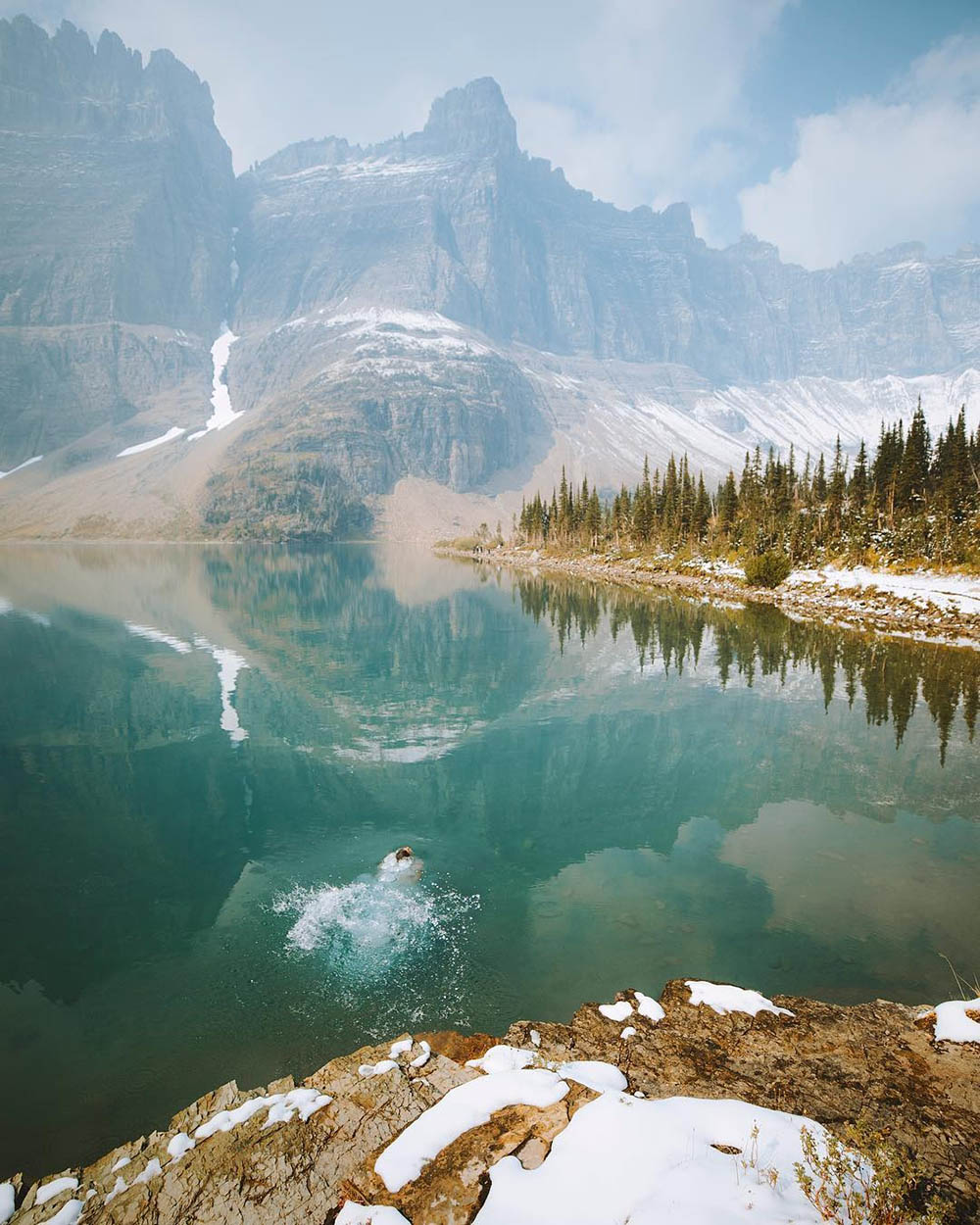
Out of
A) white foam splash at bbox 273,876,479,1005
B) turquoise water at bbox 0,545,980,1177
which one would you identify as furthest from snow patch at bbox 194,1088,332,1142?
white foam splash at bbox 273,876,479,1005

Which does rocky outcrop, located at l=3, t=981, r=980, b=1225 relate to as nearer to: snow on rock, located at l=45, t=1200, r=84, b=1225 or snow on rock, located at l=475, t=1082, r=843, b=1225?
snow on rock, located at l=45, t=1200, r=84, b=1225

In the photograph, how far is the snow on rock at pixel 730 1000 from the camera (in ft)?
31.3

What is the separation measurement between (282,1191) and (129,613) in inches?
2534

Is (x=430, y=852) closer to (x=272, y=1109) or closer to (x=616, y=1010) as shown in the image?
(x=616, y=1010)

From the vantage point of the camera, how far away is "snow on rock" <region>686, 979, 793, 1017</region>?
31.3ft

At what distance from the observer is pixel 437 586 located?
9169 cm

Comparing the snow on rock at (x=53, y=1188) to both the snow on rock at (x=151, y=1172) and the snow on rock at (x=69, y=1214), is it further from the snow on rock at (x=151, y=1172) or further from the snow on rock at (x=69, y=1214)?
the snow on rock at (x=151, y=1172)

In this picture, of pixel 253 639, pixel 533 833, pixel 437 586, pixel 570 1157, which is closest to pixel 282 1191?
pixel 570 1157

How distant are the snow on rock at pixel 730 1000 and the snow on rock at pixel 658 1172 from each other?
3.33 m

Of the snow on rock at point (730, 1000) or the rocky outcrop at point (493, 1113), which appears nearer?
the rocky outcrop at point (493, 1113)

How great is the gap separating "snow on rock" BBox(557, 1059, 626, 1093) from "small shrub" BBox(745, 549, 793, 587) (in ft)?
234

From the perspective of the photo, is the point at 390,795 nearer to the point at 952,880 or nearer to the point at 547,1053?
the point at 547,1053

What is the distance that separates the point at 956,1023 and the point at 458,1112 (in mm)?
7015

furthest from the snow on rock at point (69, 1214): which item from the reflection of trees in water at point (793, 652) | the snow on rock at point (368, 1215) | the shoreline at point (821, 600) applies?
the shoreline at point (821, 600)
